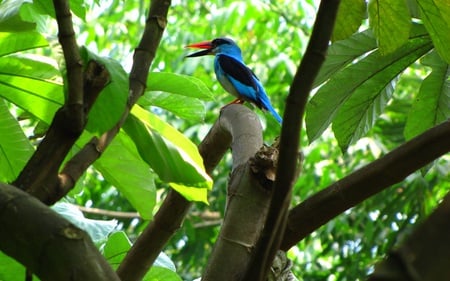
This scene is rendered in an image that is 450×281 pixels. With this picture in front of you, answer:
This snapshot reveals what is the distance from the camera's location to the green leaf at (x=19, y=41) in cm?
125

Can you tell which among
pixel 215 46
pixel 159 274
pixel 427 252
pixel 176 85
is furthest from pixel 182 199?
pixel 215 46

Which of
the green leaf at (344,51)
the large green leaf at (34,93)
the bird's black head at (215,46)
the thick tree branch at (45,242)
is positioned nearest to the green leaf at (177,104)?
the large green leaf at (34,93)

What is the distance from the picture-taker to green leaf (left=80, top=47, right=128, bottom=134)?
0.91 meters

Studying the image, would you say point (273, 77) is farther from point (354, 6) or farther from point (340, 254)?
point (354, 6)

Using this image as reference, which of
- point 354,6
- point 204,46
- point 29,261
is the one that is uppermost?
point 204,46

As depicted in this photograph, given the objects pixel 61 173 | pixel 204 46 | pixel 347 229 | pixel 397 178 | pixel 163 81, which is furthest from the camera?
pixel 347 229

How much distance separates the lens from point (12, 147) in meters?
1.32

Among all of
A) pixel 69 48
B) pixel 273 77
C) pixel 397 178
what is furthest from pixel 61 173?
pixel 273 77

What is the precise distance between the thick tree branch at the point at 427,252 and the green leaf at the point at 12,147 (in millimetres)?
922

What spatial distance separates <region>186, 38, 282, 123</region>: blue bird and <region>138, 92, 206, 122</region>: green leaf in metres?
2.85

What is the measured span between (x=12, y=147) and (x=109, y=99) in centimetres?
43

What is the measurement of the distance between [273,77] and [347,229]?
1.09m

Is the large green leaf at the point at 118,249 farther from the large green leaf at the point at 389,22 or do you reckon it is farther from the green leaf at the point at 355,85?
the large green leaf at the point at 389,22

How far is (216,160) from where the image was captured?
162 cm
